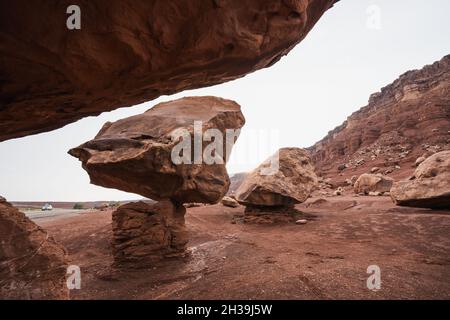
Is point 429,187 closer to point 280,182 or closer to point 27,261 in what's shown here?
point 280,182

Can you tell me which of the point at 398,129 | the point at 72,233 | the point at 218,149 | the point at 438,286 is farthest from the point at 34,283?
the point at 398,129

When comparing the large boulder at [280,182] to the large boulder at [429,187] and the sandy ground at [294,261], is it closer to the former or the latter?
the sandy ground at [294,261]

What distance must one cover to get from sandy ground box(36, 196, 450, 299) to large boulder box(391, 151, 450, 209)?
0.43 metres

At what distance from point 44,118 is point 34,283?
2.95 m

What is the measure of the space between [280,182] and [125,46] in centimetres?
1093

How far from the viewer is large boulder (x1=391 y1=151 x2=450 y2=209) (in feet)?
34.7

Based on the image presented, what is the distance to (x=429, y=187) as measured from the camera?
431 inches

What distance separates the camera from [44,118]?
4.89m

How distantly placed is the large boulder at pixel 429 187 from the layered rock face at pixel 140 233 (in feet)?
32.9

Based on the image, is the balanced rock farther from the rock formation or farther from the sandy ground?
the rock formation

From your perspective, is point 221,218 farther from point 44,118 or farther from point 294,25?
point 294,25

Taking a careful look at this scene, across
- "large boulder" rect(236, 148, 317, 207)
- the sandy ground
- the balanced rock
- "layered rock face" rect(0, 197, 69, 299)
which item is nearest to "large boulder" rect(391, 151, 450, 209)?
the sandy ground

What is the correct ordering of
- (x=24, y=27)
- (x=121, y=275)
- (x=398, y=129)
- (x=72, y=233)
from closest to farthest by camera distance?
(x=24, y=27) < (x=121, y=275) < (x=72, y=233) < (x=398, y=129)

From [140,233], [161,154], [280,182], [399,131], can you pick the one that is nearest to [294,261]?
[140,233]
